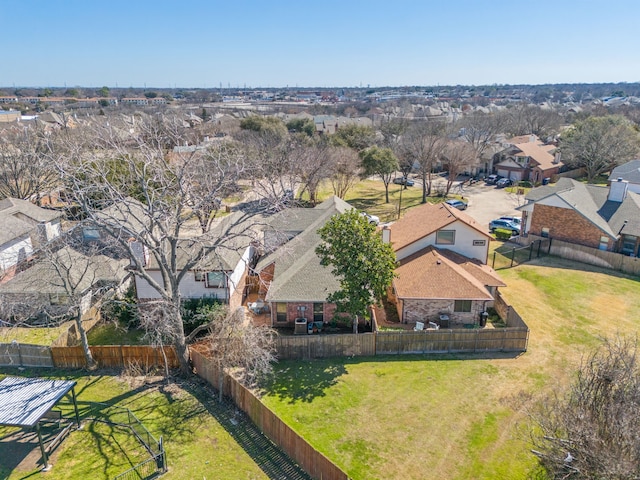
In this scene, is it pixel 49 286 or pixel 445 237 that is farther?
pixel 445 237

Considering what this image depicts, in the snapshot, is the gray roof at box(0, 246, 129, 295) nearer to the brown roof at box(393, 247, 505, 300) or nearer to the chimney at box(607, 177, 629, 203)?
the brown roof at box(393, 247, 505, 300)

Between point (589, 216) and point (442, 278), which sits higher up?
point (589, 216)

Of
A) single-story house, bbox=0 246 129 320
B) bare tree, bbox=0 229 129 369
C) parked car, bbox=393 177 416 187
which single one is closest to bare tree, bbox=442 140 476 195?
parked car, bbox=393 177 416 187

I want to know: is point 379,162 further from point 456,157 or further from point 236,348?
point 236,348

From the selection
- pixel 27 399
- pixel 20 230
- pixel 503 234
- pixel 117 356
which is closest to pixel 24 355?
pixel 117 356

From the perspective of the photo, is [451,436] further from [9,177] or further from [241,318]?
[9,177]

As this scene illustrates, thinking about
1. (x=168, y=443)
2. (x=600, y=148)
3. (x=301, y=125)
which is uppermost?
(x=301, y=125)

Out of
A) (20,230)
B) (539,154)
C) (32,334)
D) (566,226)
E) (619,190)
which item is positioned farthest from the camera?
(539,154)

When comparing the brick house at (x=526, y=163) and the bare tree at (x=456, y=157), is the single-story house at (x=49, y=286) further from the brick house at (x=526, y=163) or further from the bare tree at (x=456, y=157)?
the brick house at (x=526, y=163)
